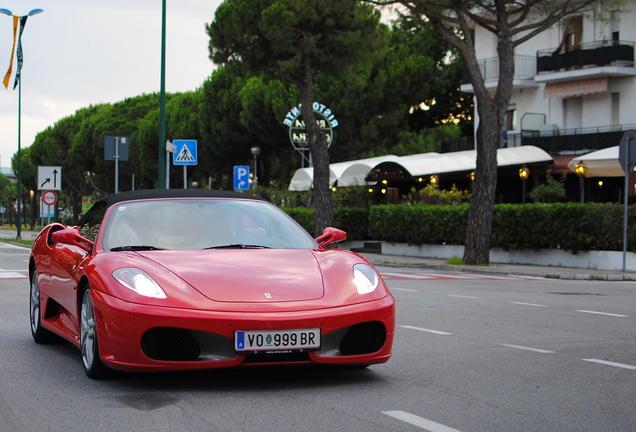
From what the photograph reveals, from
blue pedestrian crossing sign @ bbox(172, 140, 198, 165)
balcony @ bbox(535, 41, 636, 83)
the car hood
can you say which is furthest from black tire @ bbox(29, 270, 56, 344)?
balcony @ bbox(535, 41, 636, 83)

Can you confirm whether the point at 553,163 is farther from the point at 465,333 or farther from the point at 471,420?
the point at 471,420

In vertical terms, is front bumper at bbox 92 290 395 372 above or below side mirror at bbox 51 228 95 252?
below

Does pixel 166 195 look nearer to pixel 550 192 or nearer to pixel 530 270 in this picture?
pixel 530 270

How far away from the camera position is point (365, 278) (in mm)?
6000

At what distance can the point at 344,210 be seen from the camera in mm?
34875

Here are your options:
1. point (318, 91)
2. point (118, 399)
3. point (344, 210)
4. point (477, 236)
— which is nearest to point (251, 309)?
point (118, 399)

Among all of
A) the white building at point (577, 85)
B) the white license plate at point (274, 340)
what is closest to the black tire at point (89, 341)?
the white license plate at point (274, 340)

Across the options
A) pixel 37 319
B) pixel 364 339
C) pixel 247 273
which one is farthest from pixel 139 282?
pixel 37 319

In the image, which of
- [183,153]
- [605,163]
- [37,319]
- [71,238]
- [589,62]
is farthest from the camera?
[589,62]

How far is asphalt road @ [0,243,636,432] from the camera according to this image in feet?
15.4

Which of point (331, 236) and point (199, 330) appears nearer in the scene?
point (199, 330)

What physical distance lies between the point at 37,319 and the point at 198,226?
7.13 feet

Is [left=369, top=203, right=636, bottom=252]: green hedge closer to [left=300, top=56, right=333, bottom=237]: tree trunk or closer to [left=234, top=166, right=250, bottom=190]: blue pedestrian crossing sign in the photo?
[left=300, top=56, right=333, bottom=237]: tree trunk

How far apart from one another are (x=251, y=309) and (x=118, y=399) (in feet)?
3.15
